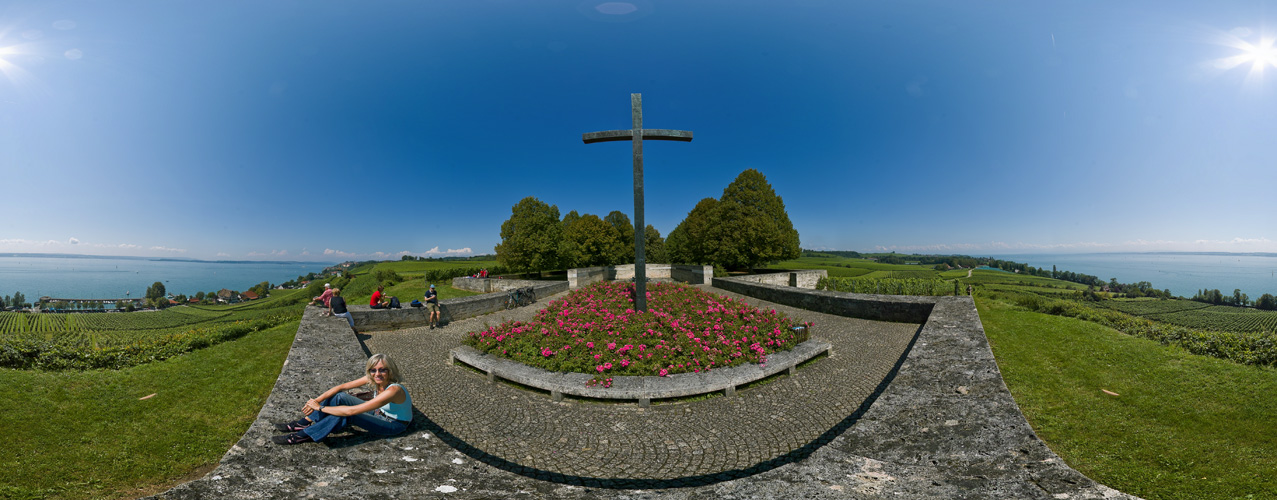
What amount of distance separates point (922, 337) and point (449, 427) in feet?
21.2

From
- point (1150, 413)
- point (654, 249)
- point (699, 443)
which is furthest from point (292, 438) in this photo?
point (654, 249)

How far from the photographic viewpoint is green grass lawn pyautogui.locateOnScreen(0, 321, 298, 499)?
285cm

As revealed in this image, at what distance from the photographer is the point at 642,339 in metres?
6.80

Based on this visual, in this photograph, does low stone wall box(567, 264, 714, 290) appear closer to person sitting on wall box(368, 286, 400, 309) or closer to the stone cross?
the stone cross

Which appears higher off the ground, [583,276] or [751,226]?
[751,226]

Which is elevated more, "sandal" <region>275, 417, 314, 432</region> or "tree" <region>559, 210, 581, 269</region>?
"tree" <region>559, 210, 581, 269</region>

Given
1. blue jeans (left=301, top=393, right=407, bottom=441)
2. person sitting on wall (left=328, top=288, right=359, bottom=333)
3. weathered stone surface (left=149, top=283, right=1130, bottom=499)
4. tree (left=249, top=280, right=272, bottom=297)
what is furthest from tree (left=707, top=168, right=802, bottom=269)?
tree (left=249, top=280, right=272, bottom=297)

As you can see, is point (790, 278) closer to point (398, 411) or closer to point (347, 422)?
point (398, 411)

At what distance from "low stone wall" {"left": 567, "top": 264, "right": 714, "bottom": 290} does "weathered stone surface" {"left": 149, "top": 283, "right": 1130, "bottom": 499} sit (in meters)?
13.9

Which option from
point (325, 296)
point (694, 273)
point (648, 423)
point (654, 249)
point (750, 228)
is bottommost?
point (648, 423)

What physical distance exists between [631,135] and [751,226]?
732 inches

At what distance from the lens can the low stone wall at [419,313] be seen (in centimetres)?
927

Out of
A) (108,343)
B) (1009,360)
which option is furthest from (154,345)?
(1009,360)

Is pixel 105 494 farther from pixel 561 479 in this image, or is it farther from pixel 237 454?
pixel 561 479
